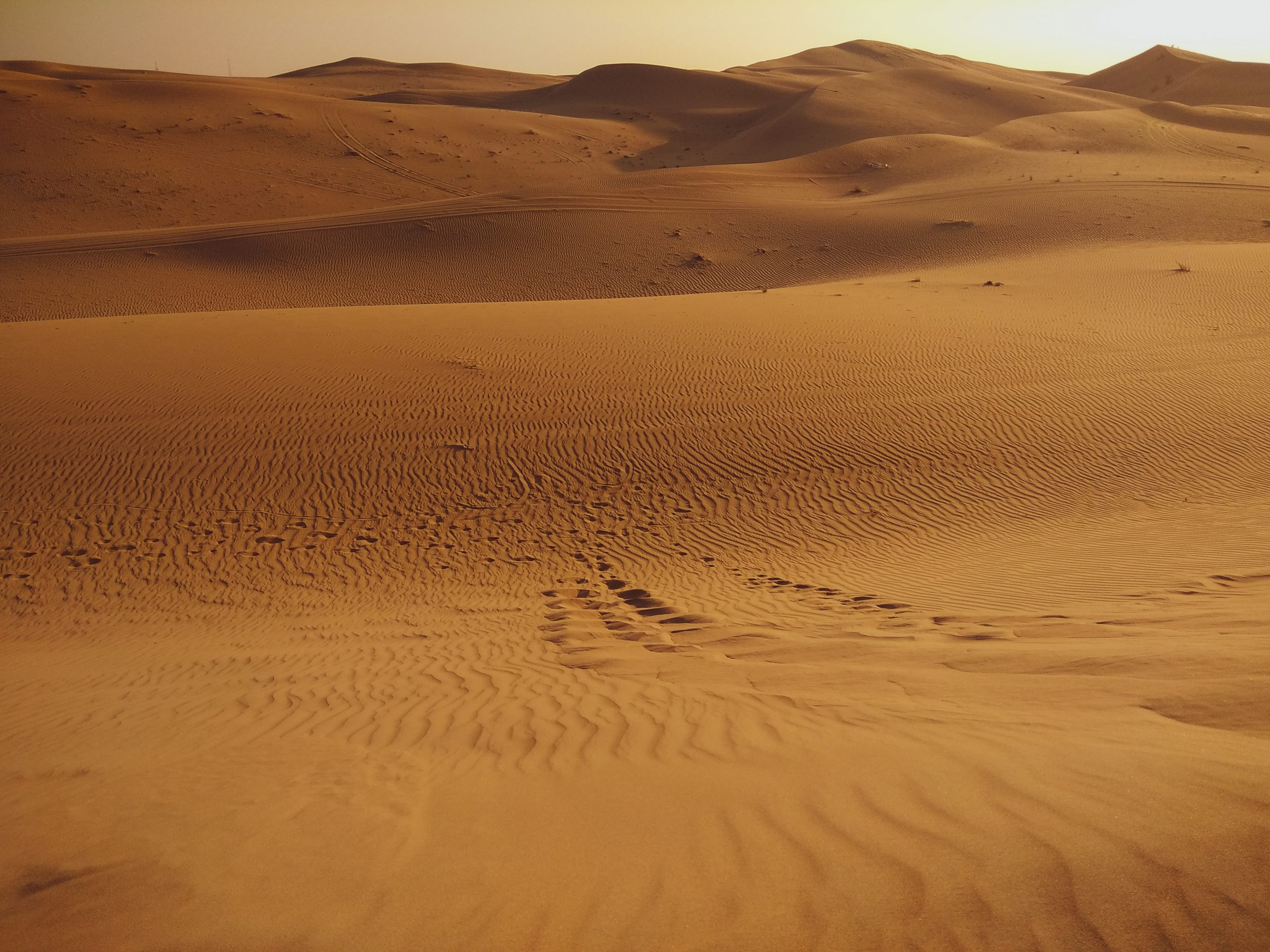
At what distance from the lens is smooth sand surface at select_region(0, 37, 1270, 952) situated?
2.92 metres

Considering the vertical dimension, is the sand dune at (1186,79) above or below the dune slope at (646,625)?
above

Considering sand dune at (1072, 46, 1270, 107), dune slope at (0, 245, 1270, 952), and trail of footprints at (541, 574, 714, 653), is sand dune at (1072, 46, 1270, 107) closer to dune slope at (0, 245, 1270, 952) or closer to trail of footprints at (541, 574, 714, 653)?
dune slope at (0, 245, 1270, 952)

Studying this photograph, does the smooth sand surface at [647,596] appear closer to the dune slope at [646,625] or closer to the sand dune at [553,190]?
the dune slope at [646,625]

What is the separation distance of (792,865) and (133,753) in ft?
12.4

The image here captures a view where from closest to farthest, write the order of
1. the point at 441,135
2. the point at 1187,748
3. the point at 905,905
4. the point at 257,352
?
the point at 905,905, the point at 1187,748, the point at 257,352, the point at 441,135

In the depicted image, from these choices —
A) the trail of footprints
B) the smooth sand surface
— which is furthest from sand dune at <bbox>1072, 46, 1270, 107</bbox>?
the trail of footprints

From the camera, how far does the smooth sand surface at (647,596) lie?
2.92 meters

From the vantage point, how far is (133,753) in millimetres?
4812

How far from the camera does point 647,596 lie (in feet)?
26.1

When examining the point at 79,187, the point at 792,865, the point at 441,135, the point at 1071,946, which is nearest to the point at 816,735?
the point at 792,865

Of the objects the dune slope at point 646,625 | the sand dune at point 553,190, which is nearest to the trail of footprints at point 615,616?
the dune slope at point 646,625

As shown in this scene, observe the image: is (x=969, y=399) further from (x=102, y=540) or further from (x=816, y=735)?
(x=102, y=540)

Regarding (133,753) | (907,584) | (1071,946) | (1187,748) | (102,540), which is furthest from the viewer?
(102,540)

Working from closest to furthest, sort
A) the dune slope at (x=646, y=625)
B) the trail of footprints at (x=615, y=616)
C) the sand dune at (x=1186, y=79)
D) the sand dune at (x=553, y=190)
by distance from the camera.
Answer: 1. the dune slope at (x=646, y=625)
2. the trail of footprints at (x=615, y=616)
3. the sand dune at (x=553, y=190)
4. the sand dune at (x=1186, y=79)
